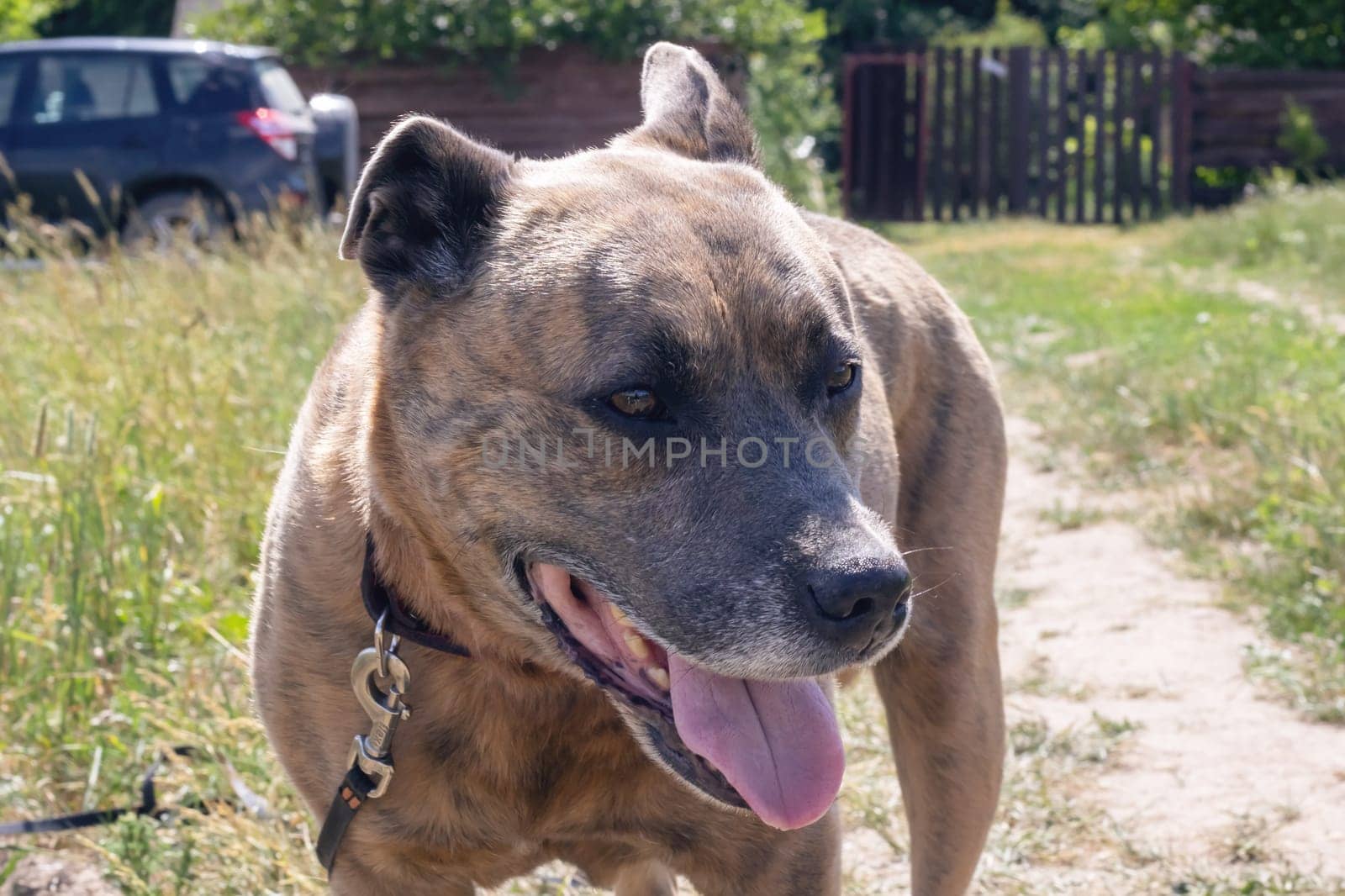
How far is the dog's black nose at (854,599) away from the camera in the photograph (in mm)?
2219

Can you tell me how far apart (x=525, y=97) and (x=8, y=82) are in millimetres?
5708

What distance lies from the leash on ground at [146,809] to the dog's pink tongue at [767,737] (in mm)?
1578

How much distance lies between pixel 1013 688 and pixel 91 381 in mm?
3719

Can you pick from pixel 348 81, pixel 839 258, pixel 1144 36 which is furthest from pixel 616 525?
pixel 1144 36

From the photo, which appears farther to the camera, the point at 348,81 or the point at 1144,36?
the point at 1144,36

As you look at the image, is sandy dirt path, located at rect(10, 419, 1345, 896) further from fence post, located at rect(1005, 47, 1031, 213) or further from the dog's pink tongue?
fence post, located at rect(1005, 47, 1031, 213)

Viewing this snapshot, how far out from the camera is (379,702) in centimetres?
260

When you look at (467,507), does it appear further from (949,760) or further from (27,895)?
(27,895)

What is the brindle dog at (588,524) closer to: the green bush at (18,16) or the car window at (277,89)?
the car window at (277,89)

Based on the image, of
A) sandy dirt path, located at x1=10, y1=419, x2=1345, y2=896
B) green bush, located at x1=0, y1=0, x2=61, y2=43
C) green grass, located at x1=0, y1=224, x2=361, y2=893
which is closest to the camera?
sandy dirt path, located at x1=10, y1=419, x2=1345, y2=896

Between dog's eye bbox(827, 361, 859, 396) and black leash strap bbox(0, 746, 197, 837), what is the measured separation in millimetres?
2106

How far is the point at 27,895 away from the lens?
342 cm

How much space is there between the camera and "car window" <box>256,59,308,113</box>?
11.4 meters

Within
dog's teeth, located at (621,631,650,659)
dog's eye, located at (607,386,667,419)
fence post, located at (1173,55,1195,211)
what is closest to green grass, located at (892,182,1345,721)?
dog's teeth, located at (621,631,650,659)
